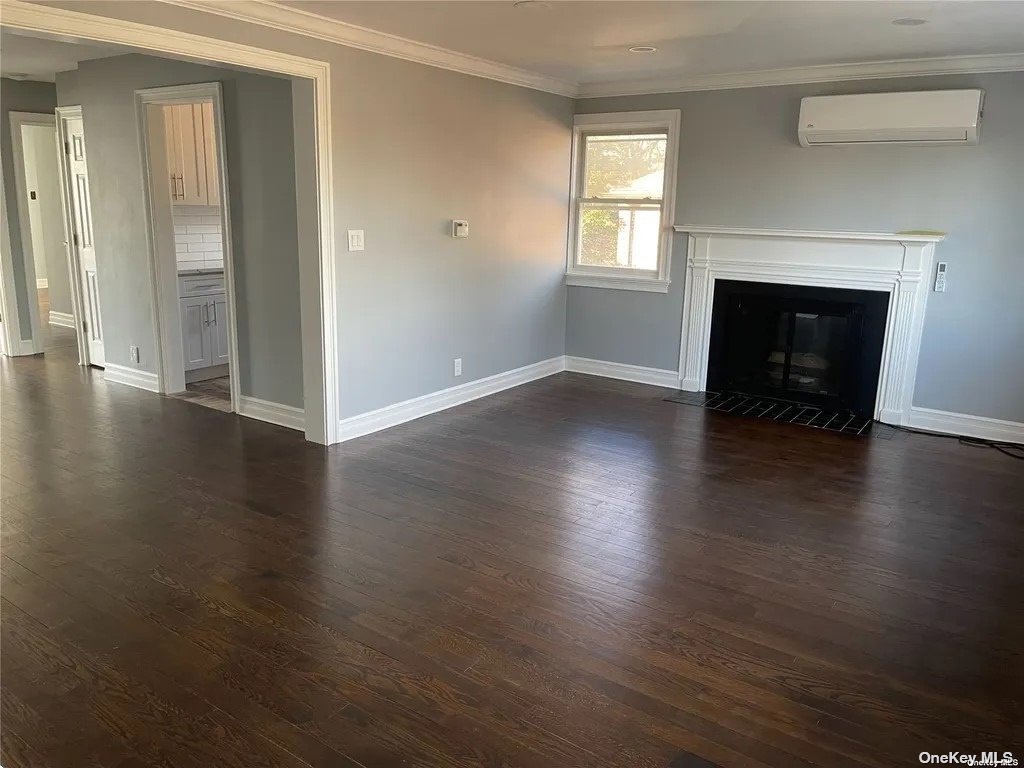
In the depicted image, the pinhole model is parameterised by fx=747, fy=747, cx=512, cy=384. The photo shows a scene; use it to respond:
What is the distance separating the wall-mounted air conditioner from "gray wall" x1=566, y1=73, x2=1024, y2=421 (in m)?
0.16

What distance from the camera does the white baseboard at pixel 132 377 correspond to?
5.91m

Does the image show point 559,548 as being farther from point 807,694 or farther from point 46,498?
point 46,498

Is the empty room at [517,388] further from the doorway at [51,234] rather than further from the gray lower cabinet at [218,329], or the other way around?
the doorway at [51,234]

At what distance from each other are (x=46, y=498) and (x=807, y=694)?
11.9 feet

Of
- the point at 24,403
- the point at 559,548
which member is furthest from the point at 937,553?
the point at 24,403

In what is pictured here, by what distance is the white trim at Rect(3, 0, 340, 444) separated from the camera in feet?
10.0

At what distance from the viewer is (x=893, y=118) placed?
5.00m

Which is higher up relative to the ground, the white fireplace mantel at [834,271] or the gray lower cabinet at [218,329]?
the white fireplace mantel at [834,271]

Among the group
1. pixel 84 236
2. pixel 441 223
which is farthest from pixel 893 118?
pixel 84 236

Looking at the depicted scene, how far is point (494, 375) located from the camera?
6211 millimetres

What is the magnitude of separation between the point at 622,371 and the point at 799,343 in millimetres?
1542

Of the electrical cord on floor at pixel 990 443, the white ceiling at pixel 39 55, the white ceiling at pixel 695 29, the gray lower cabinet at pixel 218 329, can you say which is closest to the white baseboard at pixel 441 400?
the gray lower cabinet at pixel 218 329

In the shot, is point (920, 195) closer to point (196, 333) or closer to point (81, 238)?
point (196, 333)

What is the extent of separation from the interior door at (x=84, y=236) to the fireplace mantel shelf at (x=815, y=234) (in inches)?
196
